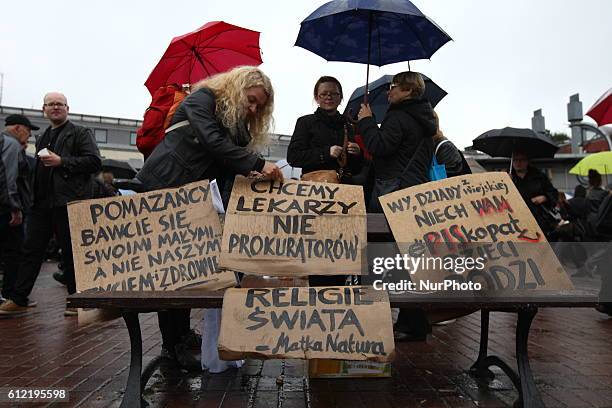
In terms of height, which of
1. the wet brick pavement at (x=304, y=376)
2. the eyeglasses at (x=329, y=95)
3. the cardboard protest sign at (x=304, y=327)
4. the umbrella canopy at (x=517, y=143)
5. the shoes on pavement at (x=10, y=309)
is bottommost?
the shoes on pavement at (x=10, y=309)

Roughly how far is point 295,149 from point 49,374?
231cm

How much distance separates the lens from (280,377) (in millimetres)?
3068

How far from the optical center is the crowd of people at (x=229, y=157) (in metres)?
3.04

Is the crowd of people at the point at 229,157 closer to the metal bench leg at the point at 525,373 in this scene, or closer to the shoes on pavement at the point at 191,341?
the shoes on pavement at the point at 191,341

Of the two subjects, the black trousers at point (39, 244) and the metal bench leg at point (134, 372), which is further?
the black trousers at point (39, 244)

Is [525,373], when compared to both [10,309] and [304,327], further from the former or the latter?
[10,309]

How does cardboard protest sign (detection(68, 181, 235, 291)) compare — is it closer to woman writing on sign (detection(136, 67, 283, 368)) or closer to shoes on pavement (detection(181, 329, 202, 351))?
woman writing on sign (detection(136, 67, 283, 368))

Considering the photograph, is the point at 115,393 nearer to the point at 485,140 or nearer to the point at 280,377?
the point at 280,377

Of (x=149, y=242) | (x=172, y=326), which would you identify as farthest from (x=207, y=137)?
(x=172, y=326)

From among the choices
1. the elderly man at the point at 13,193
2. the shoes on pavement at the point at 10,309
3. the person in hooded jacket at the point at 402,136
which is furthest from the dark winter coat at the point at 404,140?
the shoes on pavement at the point at 10,309

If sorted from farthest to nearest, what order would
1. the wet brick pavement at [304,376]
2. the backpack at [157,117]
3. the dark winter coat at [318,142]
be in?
the dark winter coat at [318,142]
the backpack at [157,117]
the wet brick pavement at [304,376]

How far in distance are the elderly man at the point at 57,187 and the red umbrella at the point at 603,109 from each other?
19.7ft

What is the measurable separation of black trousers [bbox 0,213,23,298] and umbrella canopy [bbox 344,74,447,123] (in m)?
3.76

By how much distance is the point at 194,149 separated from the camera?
307 centimetres
